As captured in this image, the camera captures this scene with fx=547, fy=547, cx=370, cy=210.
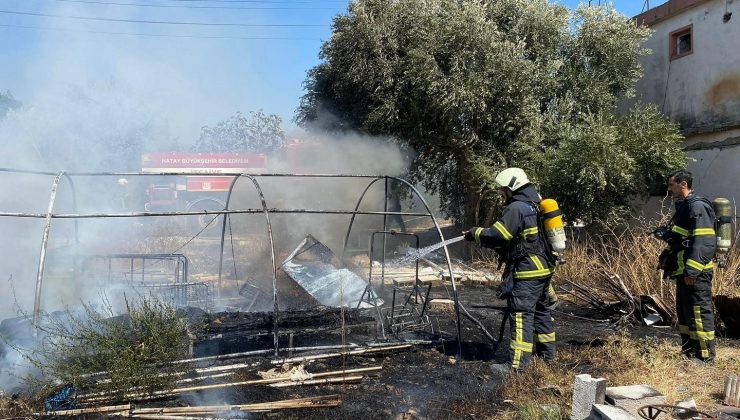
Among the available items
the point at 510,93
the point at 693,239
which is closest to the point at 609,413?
the point at 693,239

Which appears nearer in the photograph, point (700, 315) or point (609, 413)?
point (609, 413)

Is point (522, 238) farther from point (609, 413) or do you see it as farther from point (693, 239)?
point (609, 413)

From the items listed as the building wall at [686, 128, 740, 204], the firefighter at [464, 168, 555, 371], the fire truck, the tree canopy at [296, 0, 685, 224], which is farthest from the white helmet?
the fire truck

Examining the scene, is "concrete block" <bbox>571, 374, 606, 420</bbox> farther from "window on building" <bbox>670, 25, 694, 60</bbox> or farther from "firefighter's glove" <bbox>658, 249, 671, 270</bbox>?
"window on building" <bbox>670, 25, 694, 60</bbox>

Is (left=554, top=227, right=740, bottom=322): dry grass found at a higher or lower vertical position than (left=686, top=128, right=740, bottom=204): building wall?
lower

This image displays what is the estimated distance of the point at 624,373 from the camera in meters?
4.96

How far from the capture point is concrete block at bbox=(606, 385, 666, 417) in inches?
148

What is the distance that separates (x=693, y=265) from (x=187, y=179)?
18.0 m

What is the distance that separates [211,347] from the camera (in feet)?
19.1

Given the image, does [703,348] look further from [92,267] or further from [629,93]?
[629,93]

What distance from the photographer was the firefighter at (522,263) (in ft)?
16.4

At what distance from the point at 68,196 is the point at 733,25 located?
15.8m

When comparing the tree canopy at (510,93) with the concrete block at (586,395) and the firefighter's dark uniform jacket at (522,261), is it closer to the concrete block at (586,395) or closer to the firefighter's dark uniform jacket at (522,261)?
the firefighter's dark uniform jacket at (522,261)

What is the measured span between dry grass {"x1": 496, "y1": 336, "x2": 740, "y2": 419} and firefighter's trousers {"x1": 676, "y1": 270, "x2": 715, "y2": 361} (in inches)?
7.0
